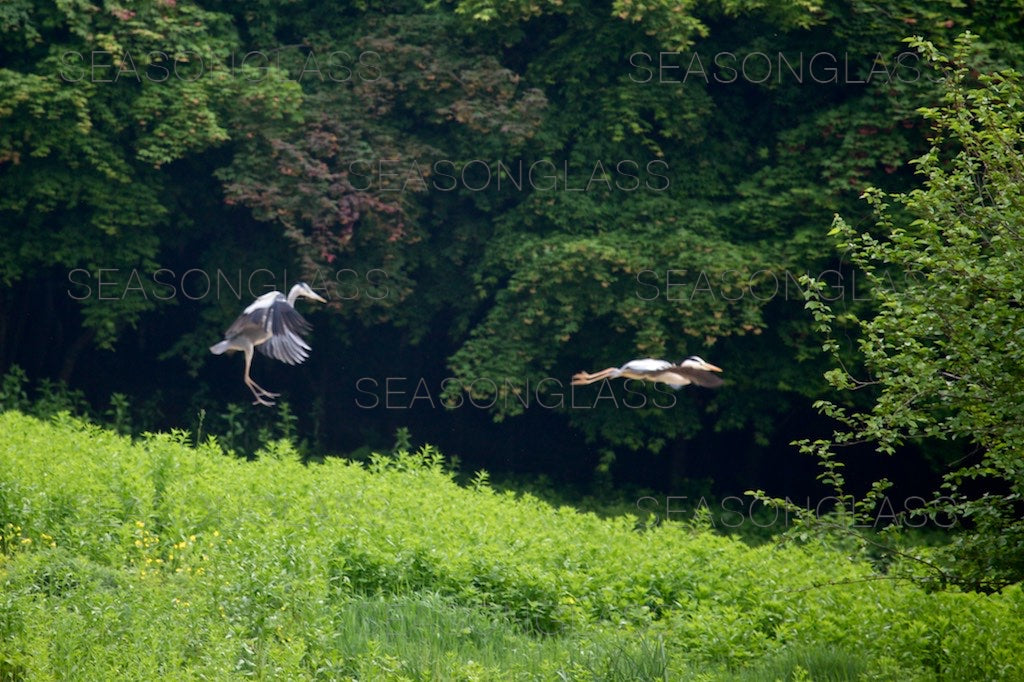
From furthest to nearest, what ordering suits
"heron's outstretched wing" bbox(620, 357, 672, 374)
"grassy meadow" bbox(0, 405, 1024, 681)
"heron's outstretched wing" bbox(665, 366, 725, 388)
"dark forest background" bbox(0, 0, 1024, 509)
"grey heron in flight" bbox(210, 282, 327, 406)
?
"dark forest background" bbox(0, 0, 1024, 509) → "heron's outstretched wing" bbox(665, 366, 725, 388) → "heron's outstretched wing" bbox(620, 357, 672, 374) → "grey heron in flight" bbox(210, 282, 327, 406) → "grassy meadow" bbox(0, 405, 1024, 681)

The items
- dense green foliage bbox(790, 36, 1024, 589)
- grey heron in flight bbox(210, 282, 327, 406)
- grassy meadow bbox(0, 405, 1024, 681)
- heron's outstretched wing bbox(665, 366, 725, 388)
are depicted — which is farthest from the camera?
heron's outstretched wing bbox(665, 366, 725, 388)

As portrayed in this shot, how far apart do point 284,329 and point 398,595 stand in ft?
12.6

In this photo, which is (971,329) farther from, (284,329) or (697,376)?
(284,329)

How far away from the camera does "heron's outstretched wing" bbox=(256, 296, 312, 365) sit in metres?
10.6

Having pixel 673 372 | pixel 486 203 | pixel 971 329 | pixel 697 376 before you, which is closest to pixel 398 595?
pixel 971 329

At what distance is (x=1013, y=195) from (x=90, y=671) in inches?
198

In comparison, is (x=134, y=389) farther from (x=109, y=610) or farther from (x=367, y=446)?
(x=109, y=610)

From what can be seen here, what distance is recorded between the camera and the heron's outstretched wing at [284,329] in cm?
1064

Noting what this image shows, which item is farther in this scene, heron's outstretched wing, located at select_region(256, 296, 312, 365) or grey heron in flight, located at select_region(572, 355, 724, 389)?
grey heron in flight, located at select_region(572, 355, 724, 389)

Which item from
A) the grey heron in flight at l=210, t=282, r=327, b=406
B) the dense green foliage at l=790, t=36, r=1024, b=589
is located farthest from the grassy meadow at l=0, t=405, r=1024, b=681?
the grey heron in flight at l=210, t=282, r=327, b=406

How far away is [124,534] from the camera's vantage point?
752 cm

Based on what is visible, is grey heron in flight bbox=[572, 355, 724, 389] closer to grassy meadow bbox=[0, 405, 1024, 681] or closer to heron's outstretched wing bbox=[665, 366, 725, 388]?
heron's outstretched wing bbox=[665, 366, 725, 388]

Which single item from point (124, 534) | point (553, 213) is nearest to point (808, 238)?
point (553, 213)

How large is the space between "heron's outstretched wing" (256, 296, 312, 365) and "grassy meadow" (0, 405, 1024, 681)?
151 cm
